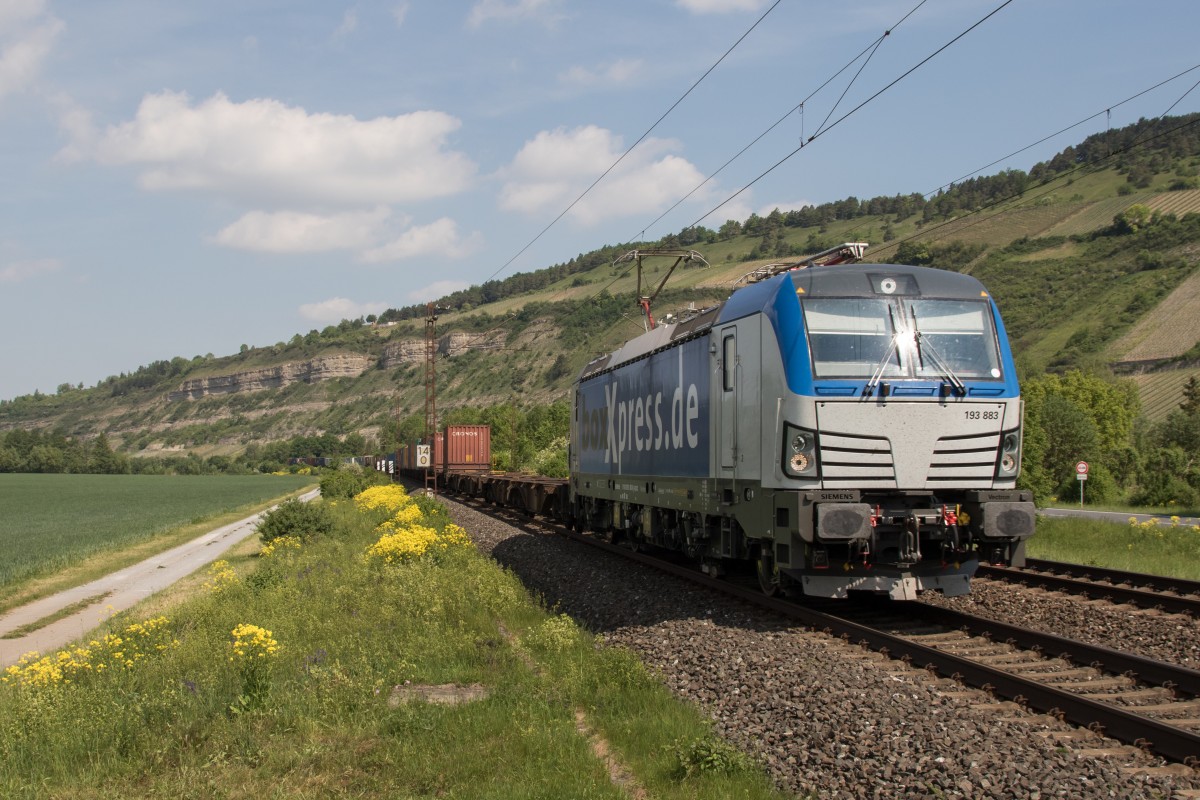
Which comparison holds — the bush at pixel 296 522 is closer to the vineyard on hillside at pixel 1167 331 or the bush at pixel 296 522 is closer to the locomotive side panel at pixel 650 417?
the locomotive side panel at pixel 650 417

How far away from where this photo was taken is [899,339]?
11195mm

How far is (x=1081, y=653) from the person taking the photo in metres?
9.00

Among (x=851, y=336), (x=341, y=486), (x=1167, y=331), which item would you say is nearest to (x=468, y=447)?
(x=341, y=486)

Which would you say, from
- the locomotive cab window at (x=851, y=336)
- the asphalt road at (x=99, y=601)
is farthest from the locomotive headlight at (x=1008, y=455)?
the asphalt road at (x=99, y=601)

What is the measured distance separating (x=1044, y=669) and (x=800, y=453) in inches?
128

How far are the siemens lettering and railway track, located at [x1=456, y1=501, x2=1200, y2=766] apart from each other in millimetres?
2764

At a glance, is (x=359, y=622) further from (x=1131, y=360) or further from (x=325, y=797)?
(x=1131, y=360)

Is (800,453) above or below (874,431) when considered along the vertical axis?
below

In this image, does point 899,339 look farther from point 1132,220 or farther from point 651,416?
point 1132,220

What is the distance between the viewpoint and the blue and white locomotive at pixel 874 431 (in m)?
10.8

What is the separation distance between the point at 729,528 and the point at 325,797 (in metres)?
7.70

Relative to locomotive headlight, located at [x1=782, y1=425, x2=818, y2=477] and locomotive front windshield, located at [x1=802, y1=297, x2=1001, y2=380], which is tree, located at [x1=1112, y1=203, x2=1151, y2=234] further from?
locomotive headlight, located at [x1=782, y1=425, x2=818, y2=477]

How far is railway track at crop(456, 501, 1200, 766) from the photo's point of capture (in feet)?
22.6

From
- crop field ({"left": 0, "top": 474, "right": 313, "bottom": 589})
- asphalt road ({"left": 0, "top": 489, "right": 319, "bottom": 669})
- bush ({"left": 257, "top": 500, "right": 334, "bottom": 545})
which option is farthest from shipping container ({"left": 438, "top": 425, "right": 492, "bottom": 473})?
bush ({"left": 257, "top": 500, "right": 334, "bottom": 545})
